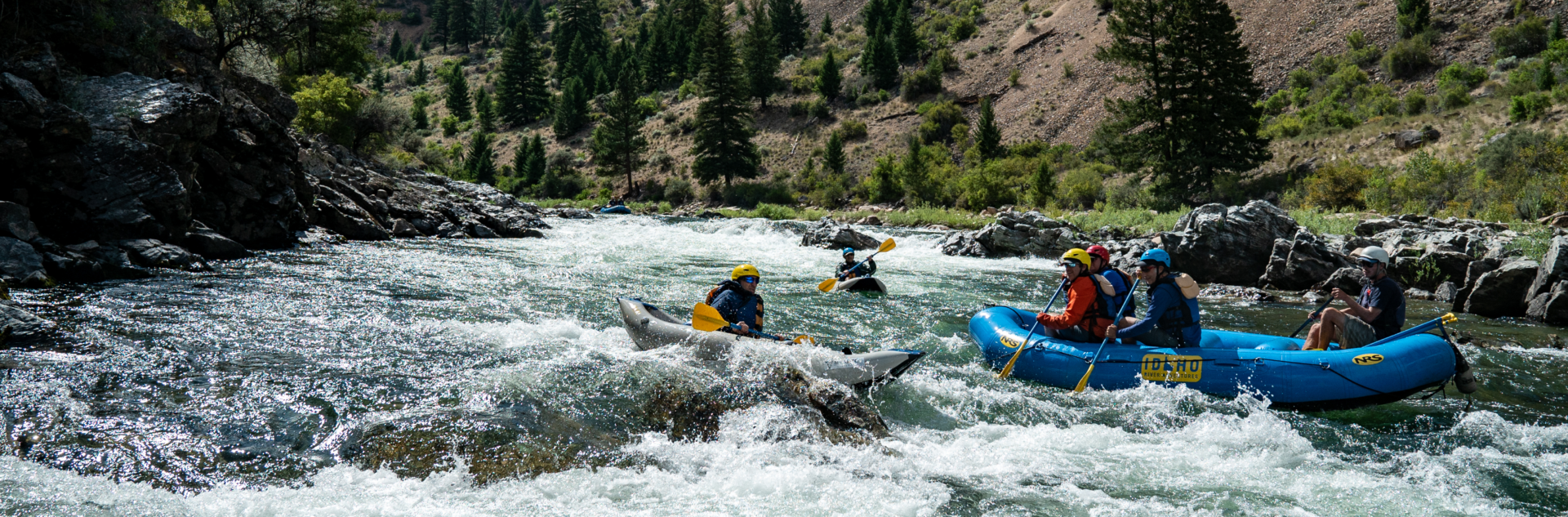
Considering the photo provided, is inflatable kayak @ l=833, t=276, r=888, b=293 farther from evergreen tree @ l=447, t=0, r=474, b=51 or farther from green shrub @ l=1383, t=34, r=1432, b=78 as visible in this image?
evergreen tree @ l=447, t=0, r=474, b=51

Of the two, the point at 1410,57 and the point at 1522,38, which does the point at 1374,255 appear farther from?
the point at 1410,57

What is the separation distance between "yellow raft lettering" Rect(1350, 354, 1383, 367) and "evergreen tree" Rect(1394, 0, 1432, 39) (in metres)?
36.5

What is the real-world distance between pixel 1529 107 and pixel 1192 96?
345 inches

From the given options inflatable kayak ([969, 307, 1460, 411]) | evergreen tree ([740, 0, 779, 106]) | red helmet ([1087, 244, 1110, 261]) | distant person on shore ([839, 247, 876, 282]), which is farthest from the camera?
evergreen tree ([740, 0, 779, 106])

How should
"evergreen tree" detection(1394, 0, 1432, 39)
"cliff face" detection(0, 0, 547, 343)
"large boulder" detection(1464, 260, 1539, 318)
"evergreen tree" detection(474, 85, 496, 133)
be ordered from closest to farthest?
1. "cliff face" detection(0, 0, 547, 343)
2. "large boulder" detection(1464, 260, 1539, 318)
3. "evergreen tree" detection(1394, 0, 1432, 39)
4. "evergreen tree" detection(474, 85, 496, 133)

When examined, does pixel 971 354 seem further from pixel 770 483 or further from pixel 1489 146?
pixel 1489 146

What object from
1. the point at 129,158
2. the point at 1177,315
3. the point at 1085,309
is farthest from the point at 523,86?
the point at 1177,315

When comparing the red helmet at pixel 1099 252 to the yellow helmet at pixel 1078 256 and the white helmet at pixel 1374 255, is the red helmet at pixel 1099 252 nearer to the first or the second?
the yellow helmet at pixel 1078 256

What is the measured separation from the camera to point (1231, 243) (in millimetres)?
14094

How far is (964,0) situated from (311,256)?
62963 millimetres

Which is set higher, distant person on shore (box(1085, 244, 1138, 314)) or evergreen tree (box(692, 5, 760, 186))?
evergreen tree (box(692, 5, 760, 186))

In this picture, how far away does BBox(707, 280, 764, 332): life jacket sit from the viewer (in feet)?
24.8

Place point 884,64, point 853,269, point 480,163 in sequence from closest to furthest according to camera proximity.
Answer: point 853,269 < point 480,163 < point 884,64

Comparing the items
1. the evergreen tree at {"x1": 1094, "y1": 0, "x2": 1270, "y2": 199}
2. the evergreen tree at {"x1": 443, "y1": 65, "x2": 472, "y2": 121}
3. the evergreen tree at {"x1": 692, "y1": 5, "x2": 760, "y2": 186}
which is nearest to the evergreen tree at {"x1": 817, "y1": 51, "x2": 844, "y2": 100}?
the evergreen tree at {"x1": 692, "y1": 5, "x2": 760, "y2": 186}
